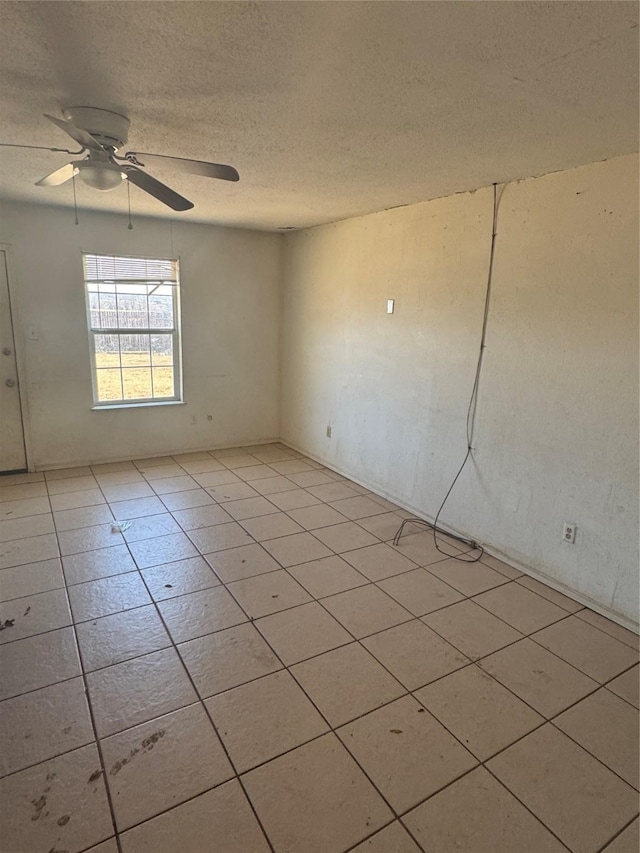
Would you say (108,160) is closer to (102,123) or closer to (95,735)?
(102,123)

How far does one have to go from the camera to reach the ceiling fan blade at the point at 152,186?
2008mm

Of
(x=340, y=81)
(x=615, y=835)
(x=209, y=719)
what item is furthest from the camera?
(x=209, y=719)

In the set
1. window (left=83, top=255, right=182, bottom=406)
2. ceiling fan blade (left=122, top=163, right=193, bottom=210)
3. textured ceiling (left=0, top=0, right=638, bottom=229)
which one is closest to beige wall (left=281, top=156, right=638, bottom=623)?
textured ceiling (left=0, top=0, right=638, bottom=229)

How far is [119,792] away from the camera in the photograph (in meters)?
1.50

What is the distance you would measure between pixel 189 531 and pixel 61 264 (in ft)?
8.67

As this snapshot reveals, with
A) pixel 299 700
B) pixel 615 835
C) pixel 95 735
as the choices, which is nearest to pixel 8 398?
pixel 95 735

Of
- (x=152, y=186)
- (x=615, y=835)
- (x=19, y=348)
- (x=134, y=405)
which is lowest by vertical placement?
(x=615, y=835)

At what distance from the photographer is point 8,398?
161 inches

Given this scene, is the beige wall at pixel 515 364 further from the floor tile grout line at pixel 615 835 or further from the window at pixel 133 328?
the window at pixel 133 328

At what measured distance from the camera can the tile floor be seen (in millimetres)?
1439

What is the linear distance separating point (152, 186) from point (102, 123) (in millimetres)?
282

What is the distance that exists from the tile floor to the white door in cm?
116

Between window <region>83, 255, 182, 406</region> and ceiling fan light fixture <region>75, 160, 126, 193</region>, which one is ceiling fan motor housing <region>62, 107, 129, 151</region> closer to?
ceiling fan light fixture <region>75, 160, 126, 193</region>

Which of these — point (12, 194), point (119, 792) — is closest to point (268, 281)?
point (12, 194)
